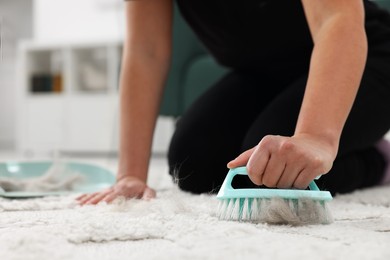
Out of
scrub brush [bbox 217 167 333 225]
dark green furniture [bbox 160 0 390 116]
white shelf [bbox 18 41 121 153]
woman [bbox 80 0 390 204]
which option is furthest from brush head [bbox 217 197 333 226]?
white shelf [bbox 18 41 121 153]

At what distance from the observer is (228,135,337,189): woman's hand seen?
52cm

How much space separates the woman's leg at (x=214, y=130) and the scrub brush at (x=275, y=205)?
0.38 m

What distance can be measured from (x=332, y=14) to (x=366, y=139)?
34cm

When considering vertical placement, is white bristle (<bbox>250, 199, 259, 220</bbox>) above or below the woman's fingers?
below

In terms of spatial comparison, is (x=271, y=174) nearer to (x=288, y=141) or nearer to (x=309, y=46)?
(x=288, y=141)

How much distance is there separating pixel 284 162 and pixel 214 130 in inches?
20.6

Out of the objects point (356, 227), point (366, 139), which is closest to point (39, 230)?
A: point (356, 227)

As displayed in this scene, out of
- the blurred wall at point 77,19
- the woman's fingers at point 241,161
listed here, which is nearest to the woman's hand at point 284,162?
the woman's fingers at point 241,161

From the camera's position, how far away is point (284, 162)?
518 mm

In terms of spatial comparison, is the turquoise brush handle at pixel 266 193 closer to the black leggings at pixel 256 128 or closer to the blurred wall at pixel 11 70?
the black leggings at pixel 256 128

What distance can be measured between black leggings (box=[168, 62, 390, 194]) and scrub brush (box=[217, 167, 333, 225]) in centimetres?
28

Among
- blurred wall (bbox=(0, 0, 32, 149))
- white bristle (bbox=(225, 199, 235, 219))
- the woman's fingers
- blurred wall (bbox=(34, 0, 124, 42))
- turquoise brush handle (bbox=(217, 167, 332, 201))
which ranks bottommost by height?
blurred wall (bbox=(0, 0, 32, 149))

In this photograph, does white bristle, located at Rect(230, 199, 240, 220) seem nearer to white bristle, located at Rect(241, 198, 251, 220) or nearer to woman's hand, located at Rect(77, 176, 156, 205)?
white bristle, located at Rect(241, 198, 251, 220)

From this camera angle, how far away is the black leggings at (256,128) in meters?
0.86
